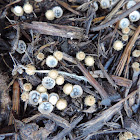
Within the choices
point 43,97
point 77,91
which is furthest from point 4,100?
point 77,91

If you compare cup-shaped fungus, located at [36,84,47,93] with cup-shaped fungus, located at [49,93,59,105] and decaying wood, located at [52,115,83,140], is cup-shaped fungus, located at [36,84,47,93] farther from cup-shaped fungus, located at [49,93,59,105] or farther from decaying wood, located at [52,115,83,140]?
decaying wood, located at [52,115,83,140]

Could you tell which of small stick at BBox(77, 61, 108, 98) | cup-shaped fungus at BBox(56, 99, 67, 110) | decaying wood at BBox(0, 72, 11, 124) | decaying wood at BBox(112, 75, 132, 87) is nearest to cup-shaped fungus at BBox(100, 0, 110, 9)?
small stick at BBox(77, 61, 108, 98)

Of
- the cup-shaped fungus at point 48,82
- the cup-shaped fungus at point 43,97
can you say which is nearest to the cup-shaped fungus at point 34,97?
the cup-shaped fungus at point 43,97

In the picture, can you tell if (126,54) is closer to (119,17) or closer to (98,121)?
(119,17)

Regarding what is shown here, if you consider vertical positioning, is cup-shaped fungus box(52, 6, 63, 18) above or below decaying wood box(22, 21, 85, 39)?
above

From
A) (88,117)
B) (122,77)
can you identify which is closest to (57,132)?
(88,117)

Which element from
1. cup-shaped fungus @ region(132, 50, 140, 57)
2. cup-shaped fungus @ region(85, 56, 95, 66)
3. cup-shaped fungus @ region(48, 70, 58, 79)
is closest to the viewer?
cup-shaped fungus @ region(48, 70, 58, 79)
